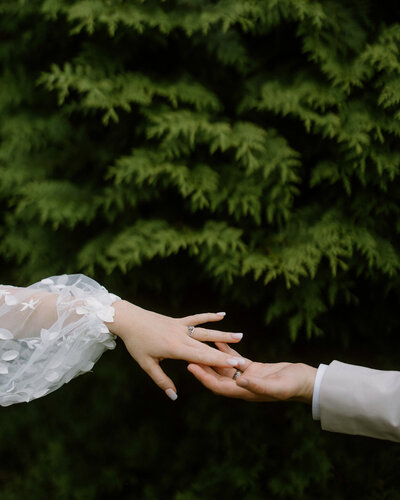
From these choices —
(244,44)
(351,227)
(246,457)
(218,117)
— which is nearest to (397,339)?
(351,227)

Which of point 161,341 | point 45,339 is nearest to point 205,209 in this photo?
point 161,341

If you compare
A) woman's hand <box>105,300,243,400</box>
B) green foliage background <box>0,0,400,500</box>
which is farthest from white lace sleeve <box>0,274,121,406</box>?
green foliage background <box>0,0,400,500</box>

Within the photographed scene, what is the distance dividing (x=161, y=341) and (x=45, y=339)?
48 centimetres

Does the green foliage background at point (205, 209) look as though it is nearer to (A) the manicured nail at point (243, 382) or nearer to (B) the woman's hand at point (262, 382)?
(B) the woman's hand at point (262, 382)

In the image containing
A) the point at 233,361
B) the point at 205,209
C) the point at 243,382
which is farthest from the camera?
the point at 205,209

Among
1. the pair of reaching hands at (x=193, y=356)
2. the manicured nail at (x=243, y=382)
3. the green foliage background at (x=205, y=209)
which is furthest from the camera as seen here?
the green foliage background at (x=205, y=209)

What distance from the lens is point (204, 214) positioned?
3.37 metres

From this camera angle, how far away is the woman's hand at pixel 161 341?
6.42ft

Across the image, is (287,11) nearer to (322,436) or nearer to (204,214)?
(204,214)

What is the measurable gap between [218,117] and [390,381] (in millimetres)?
1986

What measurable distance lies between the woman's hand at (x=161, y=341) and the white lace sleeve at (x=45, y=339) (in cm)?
7

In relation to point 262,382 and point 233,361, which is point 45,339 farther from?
point 262,382

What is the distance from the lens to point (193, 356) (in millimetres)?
1941

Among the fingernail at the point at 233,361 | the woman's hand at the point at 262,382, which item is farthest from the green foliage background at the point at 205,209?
the fingernail at the point at 233,361
